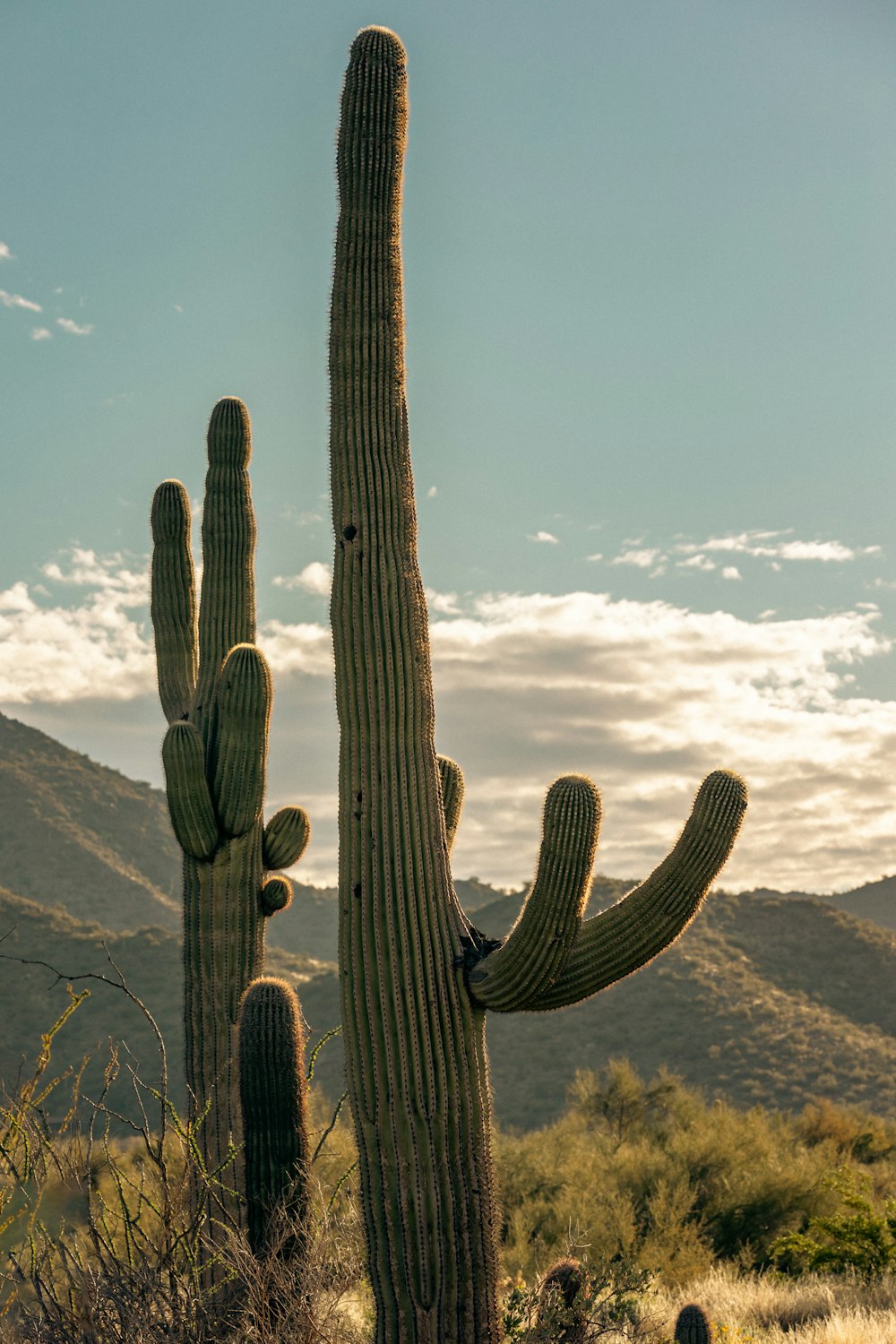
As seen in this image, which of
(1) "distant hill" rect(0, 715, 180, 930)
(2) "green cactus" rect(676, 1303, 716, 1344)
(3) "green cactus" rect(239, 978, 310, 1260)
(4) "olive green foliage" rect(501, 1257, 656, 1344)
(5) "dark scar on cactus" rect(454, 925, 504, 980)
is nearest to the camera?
(5) "dark scar on cactus" rect(454, 925, 504, 980)

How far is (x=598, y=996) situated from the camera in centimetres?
3541

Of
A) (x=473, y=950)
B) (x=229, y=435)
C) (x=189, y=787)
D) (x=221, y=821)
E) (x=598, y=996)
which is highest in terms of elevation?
(x=229, y=435)

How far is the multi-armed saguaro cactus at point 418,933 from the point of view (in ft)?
19.8

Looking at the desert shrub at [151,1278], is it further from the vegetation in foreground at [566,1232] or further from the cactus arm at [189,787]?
the cactus arm at [189,787]

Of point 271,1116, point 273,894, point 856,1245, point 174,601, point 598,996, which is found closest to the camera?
point 271,1116

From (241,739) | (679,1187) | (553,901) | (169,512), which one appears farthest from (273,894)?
(679,1187)

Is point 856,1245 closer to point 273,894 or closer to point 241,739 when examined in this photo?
point 273,894

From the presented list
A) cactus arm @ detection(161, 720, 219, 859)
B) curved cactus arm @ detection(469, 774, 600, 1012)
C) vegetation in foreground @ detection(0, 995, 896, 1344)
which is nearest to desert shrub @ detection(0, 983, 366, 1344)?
vegetation in foreground @ detection(0, 995, 896, 1344)

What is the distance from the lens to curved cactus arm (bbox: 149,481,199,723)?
11344mm

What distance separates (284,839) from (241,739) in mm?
1079

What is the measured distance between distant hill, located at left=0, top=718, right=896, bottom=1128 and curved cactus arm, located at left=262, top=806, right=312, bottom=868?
1394cm

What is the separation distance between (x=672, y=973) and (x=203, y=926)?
89.1 ft

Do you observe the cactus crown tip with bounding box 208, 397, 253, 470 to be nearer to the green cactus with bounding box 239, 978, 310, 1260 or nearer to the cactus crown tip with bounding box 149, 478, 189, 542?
the cactus crown tip with bounding box 149, 478, 189, 542

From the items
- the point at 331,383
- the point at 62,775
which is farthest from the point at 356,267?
the point at 62,775
